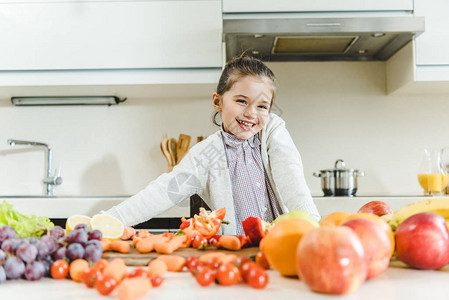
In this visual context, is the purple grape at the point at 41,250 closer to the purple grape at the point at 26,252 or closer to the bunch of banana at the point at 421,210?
the purple grape at the point at 26,252

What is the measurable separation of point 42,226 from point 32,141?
6.63 feet

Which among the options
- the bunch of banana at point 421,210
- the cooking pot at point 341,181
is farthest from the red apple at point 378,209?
the cooking pot at point 341,181

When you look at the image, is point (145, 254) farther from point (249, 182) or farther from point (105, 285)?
point (249, 182)

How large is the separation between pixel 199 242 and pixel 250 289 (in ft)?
0.84

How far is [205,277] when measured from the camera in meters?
0.50

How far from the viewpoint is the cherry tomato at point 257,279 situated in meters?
0.48

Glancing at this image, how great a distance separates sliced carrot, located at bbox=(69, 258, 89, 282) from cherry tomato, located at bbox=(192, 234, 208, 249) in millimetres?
220

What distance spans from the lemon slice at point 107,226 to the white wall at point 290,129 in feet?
5.58

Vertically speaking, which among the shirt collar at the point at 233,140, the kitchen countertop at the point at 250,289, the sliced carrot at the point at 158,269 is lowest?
the kitchen countertop at the point at 250,289

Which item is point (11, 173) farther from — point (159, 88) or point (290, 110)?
point (290, 110)

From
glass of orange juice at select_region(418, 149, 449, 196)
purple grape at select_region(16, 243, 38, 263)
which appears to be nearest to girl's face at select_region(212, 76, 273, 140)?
purple grape at select_region(16, 243, 38, 263)

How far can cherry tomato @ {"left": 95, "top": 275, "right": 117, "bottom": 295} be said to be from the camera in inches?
18.2

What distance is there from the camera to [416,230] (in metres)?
0.57

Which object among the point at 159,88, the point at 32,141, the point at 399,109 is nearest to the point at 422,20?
the point at 399,109
